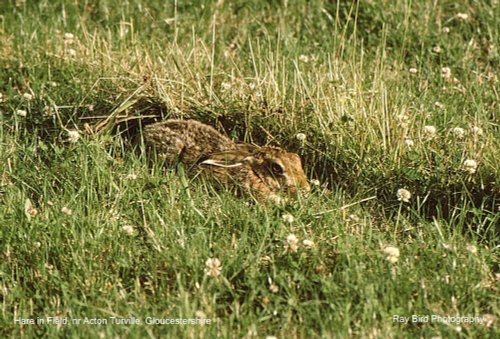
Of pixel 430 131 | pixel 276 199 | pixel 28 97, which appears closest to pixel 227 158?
pixel 276 199

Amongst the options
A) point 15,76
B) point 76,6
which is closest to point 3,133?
point 15,76

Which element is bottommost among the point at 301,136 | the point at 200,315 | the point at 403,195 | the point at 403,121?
the point at 200,315

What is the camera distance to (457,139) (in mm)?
6051

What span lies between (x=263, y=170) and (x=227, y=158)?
0.24 m

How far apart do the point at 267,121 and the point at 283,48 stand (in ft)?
4.71

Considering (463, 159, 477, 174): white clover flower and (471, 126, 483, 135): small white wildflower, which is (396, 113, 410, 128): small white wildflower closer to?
(471, 126, 483, 135): small white wildflower

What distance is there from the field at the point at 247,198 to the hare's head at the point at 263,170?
A: 0.38 feet

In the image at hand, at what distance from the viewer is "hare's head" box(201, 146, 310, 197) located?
5656 millimetres

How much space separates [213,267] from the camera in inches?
189

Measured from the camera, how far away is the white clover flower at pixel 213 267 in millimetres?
4770

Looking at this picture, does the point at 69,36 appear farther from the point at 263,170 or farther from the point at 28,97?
the point at 263,170

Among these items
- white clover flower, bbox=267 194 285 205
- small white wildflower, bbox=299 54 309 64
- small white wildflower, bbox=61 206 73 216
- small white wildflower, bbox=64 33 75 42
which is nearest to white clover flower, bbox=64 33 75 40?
small white wildflower, bbox=64 33 75 42

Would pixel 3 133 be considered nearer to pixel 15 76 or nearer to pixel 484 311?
pixel 15 76

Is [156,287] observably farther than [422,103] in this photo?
No
